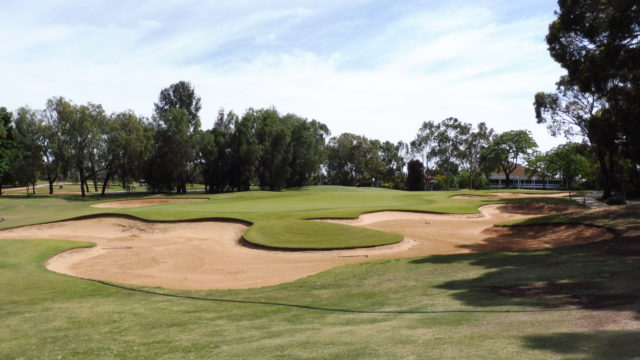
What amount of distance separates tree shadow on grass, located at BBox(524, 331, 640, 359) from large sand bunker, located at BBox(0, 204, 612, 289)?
38.5 ft

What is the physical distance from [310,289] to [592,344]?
9.42 meters

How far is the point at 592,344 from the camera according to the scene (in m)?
5.75

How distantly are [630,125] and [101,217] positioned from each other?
32.8 meters

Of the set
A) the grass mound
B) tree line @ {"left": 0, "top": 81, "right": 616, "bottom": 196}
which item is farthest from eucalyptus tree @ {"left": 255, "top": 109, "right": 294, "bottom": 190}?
the grass mound

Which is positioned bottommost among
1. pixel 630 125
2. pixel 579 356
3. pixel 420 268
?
pixel 420 268

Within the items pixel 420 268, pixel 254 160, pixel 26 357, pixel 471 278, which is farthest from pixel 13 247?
pixel 254 160

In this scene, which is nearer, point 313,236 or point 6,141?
point 313,236

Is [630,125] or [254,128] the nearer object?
[630,125]

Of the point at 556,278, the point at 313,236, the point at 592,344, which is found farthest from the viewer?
the point at 313,236

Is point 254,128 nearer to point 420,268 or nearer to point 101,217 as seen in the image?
point 101,217

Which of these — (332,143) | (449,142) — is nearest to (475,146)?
(449,142)

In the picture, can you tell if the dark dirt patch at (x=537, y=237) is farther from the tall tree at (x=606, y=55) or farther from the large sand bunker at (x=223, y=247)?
the tall tree at (x=606, y=55)

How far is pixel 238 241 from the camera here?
82.9ft

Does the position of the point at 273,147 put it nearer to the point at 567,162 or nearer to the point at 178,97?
the point at 178,97
